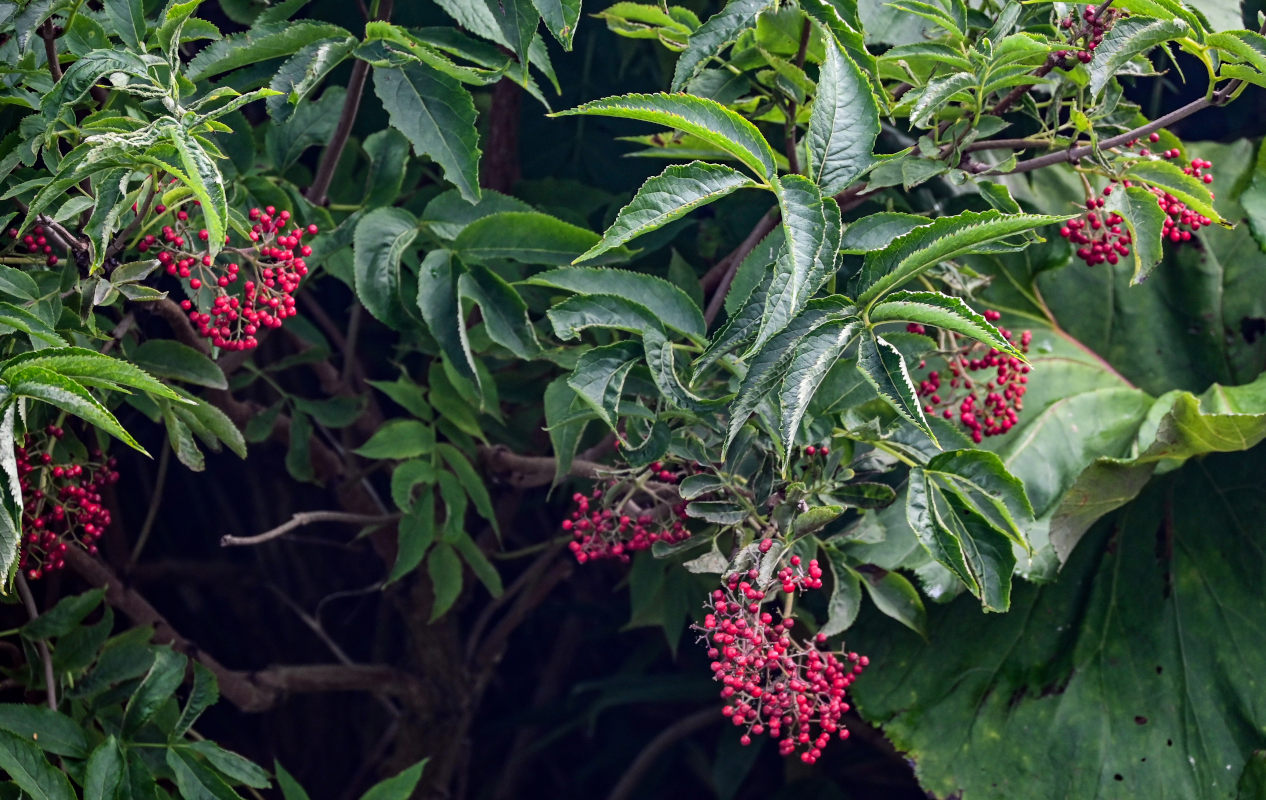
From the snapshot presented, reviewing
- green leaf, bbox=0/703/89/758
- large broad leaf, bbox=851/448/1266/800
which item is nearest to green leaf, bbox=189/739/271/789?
green leaf, bbox=0/703/89/758

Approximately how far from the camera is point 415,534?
4.33 feet

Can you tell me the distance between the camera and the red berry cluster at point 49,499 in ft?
3.47

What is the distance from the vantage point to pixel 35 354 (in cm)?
78

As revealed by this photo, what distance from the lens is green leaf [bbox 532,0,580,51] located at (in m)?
0.90

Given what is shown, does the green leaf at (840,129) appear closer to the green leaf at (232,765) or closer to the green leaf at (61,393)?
the green leaf at (61,393)

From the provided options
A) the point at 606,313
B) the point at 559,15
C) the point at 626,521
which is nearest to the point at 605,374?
the point at 606,313

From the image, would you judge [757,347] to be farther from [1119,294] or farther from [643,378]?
[1119,294]

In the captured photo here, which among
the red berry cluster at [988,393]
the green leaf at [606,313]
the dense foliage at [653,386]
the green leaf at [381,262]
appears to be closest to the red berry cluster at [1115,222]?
the dense foliage at [653,386]

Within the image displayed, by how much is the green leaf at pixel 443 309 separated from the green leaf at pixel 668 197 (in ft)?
1.12

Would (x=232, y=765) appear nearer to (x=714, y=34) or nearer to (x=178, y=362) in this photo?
(x=178, y=362)

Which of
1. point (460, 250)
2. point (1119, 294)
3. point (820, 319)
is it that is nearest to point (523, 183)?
point (460, 250)

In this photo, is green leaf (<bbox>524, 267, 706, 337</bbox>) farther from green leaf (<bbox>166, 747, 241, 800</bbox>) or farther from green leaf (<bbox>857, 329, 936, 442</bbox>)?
green leaf (<bbox>166, 747, 241, 800</bbox>)

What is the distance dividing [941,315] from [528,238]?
1.63 ft

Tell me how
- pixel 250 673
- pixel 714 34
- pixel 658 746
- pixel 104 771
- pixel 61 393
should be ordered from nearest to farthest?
pixel 61 393
pixel 714 34
pixel 104 771
pixel 250 673
pixel 658 746
